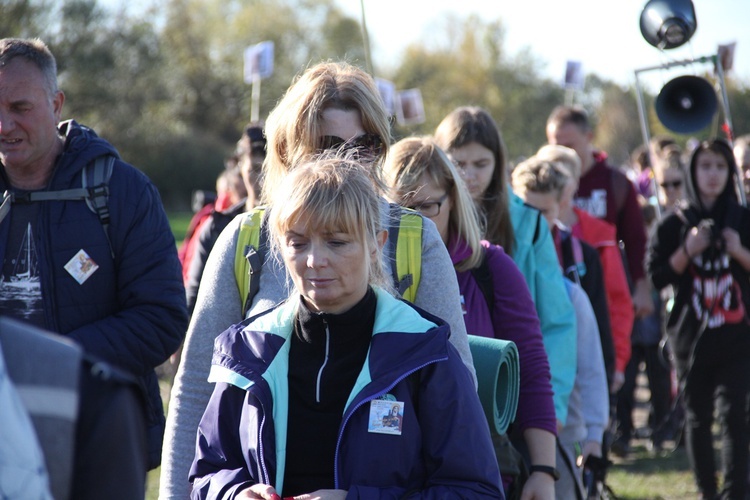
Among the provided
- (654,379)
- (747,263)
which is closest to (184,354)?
(747,263)

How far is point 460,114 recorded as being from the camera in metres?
4.10

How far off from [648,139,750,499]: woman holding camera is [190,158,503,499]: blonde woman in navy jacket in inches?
154

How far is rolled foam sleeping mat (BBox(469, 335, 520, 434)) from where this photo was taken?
2.75 meters

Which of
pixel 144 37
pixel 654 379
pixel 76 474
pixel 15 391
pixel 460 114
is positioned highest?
pixel 144 37

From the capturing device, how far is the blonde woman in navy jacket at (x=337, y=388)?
7.04ft

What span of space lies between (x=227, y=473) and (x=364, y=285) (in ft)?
1.73

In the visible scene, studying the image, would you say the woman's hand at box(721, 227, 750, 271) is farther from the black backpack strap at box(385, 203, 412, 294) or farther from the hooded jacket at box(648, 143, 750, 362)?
the black backpack strap at box(385, 203, 412, 294)

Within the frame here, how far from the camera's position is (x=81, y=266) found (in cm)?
294

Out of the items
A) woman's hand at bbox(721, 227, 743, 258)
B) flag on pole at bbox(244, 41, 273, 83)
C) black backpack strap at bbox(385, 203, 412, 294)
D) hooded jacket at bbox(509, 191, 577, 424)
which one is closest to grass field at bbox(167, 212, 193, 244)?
flag on pole at bbox(244, 41, 273, 83)

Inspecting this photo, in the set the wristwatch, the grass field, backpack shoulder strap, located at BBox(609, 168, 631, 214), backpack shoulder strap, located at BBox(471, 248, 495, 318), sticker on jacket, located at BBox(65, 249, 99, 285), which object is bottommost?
the wristwatch

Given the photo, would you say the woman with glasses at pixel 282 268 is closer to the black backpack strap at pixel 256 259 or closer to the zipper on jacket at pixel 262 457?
the black backpack strap at pixel 256 259

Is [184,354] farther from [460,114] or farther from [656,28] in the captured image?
[656,28]

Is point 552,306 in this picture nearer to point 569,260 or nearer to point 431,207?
point 431,207

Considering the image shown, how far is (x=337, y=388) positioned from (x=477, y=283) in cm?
104
